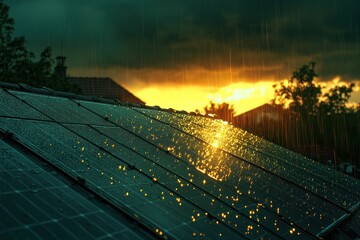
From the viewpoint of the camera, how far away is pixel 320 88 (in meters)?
→ 75.4

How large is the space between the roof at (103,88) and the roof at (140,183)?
42815 millimetres

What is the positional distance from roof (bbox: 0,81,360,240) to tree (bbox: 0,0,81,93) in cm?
2356

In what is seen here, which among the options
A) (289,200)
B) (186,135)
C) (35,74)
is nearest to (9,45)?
(35,74)

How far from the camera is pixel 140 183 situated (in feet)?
15.9

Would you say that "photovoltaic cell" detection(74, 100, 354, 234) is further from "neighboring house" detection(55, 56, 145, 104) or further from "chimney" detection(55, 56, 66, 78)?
"neighboring house" detection(55, 56, 145, 104)

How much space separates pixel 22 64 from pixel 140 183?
94.7 feet

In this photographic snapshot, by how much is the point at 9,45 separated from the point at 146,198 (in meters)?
30.1

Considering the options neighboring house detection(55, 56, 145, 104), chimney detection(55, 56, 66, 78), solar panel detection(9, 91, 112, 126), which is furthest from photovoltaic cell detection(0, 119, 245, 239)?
neighboring house detection(55, 56, 145, 104)

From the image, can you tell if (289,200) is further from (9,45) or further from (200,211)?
(9,45)

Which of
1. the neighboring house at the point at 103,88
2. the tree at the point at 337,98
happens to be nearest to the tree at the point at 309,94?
the tree at the point at 337,98

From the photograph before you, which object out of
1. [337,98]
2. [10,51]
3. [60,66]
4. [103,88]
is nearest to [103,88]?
[103,88]

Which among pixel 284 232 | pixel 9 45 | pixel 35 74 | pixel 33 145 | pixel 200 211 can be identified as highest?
pixel 9 45

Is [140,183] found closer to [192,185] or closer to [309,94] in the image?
[192,185]

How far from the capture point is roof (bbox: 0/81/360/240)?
357 centimetres
